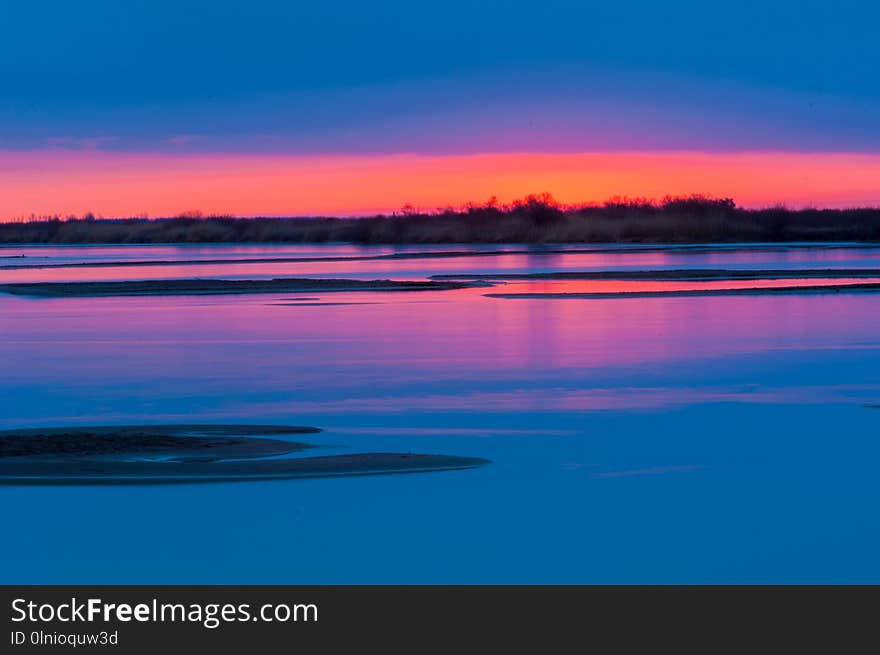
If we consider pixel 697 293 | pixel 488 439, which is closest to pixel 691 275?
pixel 697 293

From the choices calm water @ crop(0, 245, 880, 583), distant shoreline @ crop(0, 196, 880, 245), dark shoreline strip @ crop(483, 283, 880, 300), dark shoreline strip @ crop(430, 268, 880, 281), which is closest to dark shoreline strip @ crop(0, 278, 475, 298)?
dark shoreline strip @ crop(430, 268, 880, 281)

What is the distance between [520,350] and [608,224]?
54.5 metres

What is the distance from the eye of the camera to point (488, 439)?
32.8 ft

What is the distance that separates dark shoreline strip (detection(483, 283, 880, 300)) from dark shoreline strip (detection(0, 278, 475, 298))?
358 centimetres

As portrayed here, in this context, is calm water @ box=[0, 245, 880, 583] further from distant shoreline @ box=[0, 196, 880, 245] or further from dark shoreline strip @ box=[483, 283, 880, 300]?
distant shoreline @ box=[0, 196, 880, 245]

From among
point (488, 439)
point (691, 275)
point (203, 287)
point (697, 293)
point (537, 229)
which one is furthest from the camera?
point (537, 229)

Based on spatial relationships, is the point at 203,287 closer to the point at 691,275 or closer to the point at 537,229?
the point at 691,275

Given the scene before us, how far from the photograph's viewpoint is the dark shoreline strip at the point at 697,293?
84.9 ft

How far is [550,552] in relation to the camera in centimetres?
688

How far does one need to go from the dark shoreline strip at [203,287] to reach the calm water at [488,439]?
22.7 ft

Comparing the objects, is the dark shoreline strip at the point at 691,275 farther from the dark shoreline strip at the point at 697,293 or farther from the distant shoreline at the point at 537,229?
the distant shoreline at the point at 537,229

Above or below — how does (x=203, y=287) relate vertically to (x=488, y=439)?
above

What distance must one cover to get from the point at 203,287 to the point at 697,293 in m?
10.3
